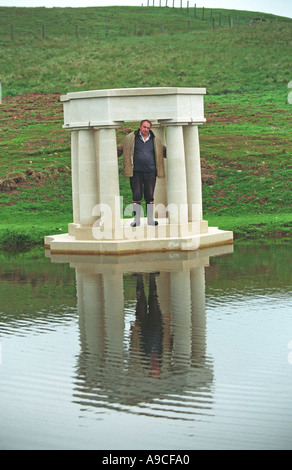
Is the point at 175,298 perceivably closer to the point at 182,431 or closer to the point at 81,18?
the point at 182,431

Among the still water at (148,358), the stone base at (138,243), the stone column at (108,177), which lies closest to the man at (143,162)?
the stone base at (138,243)

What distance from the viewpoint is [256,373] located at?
11.4m

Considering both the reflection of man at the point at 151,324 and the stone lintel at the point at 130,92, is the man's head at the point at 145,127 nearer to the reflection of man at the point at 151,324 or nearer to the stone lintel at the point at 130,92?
the stone lintel at the point at 130,92

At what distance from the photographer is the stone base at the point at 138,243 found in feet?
76.4

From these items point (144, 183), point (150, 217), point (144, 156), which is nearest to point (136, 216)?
point (150, 217)

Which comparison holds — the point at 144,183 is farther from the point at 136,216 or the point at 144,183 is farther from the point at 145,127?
the point at 145,127

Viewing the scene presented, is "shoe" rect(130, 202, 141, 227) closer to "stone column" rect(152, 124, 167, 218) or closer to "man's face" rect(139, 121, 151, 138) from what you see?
"stone column" rect(152, 124, 167, 218)

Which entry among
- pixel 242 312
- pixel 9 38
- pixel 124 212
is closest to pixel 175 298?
pixel 242 312

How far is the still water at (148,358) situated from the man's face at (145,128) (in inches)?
172

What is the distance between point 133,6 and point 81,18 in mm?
20041

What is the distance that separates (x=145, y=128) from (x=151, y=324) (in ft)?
33.0

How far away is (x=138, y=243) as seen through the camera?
23.5m

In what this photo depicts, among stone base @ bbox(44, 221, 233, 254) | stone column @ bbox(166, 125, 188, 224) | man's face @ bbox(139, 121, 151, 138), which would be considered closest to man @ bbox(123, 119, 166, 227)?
man's face @ bbox(139, 121, 151, 138)

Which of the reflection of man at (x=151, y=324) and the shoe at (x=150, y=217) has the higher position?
the shoe at (x=150, y=217)
